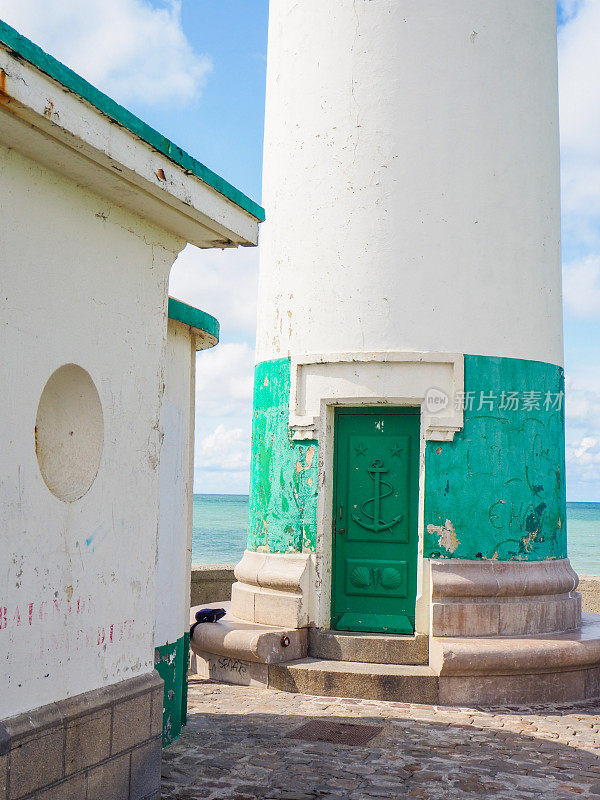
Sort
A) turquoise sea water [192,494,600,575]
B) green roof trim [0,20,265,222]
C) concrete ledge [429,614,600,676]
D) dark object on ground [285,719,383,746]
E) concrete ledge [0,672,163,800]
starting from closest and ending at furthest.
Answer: green roof trim [0,20,265,222] < concrete ledge [0,672,163,800] < dark object on ground [285,719,383,746] < concrete ledge [429,614,600,676] < turquoise sea water [192,494,600,575]

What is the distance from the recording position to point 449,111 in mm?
8992

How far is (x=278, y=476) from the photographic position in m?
9.42

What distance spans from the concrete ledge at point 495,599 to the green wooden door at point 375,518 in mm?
559

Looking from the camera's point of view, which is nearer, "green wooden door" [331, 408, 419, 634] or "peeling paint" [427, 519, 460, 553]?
"peeling paint" [427, 519, 460, 553]

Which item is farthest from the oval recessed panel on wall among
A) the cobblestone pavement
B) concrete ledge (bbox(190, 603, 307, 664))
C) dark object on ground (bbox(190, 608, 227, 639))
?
dark object on ground (bbox(190, 608, 227, 639))

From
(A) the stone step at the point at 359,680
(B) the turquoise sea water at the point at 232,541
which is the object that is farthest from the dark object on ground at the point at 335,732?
(B) the turquoise sea water at the point at 232,541

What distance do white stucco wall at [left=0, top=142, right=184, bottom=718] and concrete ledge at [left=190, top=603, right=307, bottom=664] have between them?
3.32 m

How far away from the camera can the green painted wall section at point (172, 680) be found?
252 inches

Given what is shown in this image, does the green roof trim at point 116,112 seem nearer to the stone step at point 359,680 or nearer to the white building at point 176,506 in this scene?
the white building at point 176,506

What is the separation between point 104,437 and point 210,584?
7636 millimetres

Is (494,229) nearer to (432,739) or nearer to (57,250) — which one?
(432,739)

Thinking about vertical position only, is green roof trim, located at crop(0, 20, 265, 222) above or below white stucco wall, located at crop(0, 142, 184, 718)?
above

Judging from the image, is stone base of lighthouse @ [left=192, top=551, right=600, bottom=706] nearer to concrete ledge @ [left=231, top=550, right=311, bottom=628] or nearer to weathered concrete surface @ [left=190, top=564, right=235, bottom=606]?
concrete ledge @ [left=231, top=550, right=311, bottom=628]

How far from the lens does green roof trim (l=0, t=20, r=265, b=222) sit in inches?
142
